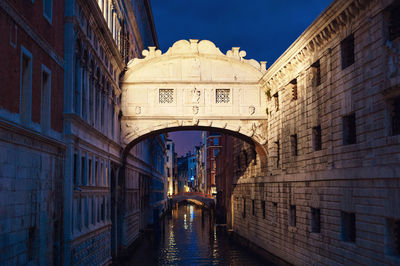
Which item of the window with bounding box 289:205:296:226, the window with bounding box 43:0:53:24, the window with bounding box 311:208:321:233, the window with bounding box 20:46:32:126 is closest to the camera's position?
the window with bounding box 20:46:32:126

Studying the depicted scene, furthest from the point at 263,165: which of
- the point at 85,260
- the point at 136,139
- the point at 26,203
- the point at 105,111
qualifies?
the point at 26,203

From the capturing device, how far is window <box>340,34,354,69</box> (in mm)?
14406

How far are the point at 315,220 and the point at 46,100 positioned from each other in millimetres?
10241

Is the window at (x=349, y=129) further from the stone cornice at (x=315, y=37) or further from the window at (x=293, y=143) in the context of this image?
the window at (x=293, y=143)

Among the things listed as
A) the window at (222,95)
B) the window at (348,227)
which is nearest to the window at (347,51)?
the window at (348,227)

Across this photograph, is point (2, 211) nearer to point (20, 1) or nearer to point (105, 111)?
point (20, 1)

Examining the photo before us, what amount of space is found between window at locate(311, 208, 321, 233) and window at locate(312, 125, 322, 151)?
221cm

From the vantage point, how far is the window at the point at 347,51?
47.3ft

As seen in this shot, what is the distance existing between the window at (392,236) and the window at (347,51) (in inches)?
203

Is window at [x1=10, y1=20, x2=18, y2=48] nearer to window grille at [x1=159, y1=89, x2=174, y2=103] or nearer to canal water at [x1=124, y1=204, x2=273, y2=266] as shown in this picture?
window grille at [x1=159, y1=89, x2=174, y2=103]

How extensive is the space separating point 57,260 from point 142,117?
1142 centimetres

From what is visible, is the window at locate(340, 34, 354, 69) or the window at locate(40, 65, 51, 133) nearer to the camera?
the window at locate(40, 65, 51, 133)

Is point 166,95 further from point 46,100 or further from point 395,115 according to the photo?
point 395,115

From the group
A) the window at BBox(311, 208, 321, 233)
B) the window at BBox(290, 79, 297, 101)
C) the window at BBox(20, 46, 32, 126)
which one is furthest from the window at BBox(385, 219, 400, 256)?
the window at BBox(290, 79, 297, 101)
